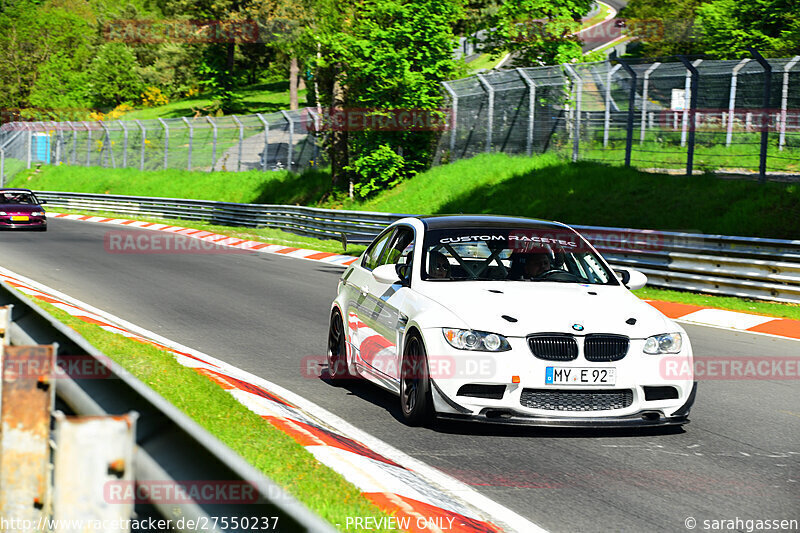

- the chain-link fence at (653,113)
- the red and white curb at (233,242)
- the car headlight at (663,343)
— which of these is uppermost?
the chain-link fence at (653,113)

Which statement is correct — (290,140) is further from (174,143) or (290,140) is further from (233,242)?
(233,242)

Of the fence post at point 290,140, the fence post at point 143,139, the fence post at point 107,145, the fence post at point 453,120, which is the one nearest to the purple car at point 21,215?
the fence post at point 290,140

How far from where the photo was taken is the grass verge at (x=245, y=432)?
5277 mm

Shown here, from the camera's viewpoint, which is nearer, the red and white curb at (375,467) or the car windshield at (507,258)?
the red and white curb at (375,467)

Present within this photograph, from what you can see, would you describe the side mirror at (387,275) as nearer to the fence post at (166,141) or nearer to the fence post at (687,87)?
the fence post at (687,87)

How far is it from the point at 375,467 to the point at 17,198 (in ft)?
97.8

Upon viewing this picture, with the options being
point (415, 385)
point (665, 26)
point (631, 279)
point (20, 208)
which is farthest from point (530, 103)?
point (665, 26)

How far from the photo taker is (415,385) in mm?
7488

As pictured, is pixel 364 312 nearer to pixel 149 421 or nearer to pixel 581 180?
pixel 149 421

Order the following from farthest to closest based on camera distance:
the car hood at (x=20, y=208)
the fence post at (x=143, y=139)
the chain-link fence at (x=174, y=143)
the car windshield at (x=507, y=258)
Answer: the fence post at (x=143, y=139), the chain-link fence at (x=174, y=143), the car hood at (x=20, y=208), the car windshield at (x=507, y=258)

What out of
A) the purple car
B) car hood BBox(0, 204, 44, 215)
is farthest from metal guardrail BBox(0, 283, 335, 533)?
car hood BBox(0, 204, 44, 215)

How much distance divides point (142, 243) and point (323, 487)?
22.9m

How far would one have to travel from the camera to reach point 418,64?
3366cm

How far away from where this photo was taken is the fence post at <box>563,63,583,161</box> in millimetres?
26500
